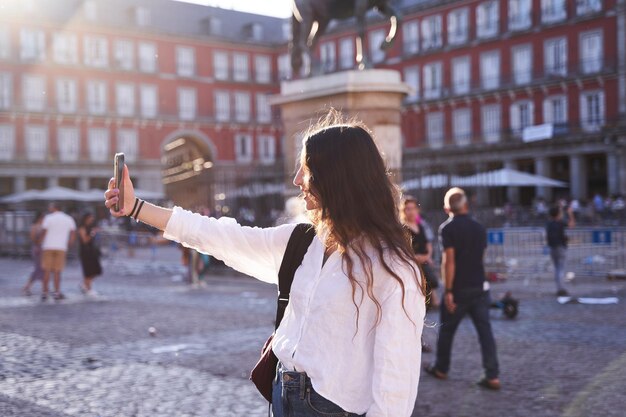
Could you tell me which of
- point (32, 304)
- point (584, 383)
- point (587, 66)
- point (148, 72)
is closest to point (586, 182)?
point (587, 66)

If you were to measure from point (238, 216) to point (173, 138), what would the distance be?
133 feet

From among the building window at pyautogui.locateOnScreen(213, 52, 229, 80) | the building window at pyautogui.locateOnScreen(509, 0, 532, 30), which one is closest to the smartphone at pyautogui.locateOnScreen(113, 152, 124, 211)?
the building window at pyautogui.locateOnScreen(509, 0, 532, 30)

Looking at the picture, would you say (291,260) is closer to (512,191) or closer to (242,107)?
→ (512,191)

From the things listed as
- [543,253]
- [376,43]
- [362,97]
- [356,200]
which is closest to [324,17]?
[362,97]

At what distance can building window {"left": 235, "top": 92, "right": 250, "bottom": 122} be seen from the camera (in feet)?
191

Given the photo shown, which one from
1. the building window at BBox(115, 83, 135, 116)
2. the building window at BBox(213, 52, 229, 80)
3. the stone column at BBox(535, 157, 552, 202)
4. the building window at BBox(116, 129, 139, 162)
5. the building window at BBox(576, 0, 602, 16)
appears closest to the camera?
the building window at BBox(576, 0, 602, 16)

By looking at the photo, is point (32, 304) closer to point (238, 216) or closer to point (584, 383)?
point (238, 216)

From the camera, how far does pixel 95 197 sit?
3794cm

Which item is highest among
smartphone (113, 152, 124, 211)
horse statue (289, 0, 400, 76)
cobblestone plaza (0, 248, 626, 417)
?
horse statue (289, 0, 400, 76)

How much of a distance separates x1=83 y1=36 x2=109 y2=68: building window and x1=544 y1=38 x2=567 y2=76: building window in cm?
2718

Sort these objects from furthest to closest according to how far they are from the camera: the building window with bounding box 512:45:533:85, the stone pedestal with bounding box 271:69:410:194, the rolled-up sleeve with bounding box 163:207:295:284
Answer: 1. the building window with bounding box 512:45:533:85
2. the stone pedestal with bounding box 271:69:410:194
3. the rolled-up sleeve with bounding box 163:207:295:284

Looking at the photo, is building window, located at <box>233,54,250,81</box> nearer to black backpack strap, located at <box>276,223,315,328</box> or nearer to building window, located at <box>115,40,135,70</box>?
building window, located at <box>115,40,135,70</box>

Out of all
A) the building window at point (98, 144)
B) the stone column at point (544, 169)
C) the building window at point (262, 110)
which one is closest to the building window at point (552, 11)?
the stone column at point (544, 169)

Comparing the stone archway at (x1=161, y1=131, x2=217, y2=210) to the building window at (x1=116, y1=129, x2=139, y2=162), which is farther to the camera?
the stone archway at (x1=161, y1=131, x2=217, y2=210)
